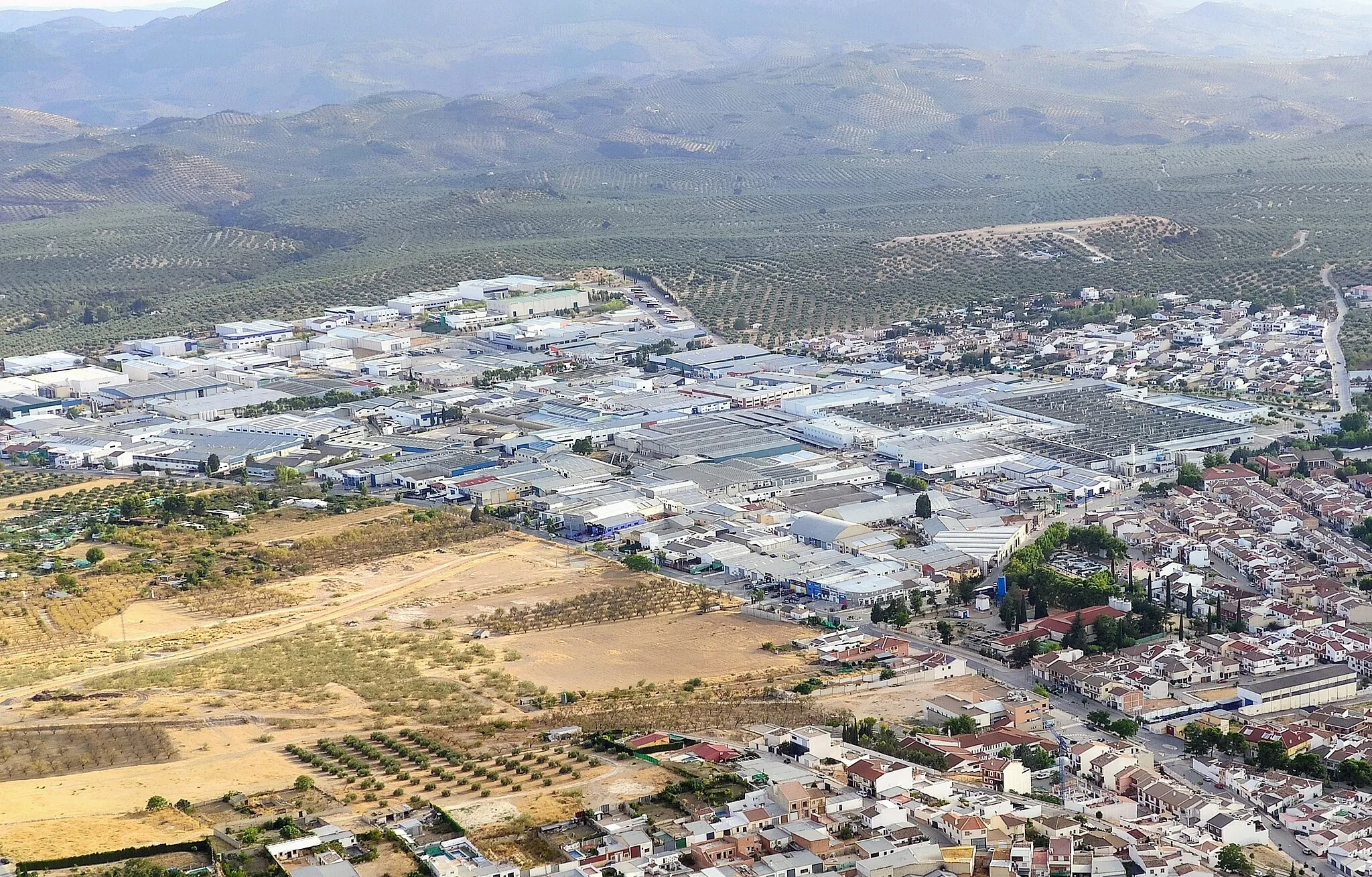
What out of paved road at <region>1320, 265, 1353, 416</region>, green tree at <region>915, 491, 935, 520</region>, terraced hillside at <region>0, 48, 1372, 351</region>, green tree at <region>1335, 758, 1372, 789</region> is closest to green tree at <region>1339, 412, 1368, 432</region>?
paved road at <region>1320, 265, 1353, 416</region>

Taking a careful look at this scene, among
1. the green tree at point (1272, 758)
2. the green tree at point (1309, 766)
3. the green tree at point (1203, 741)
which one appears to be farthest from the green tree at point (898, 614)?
the green tree at point (1309, 766)

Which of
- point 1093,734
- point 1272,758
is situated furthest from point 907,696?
point 1272,758

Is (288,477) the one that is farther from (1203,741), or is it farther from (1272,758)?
(1272,758)

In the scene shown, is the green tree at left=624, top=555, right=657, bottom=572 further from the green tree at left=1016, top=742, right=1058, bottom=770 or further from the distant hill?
the distant hill

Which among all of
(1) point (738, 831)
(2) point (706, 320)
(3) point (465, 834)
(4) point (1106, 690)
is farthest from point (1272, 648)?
(2) point (706, 320)

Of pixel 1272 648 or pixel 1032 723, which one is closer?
pixel 1032 723

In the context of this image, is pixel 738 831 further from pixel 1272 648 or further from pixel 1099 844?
pixel 1272 648

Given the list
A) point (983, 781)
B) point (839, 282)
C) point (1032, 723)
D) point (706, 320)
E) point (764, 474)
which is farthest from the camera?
point (839, 282)
